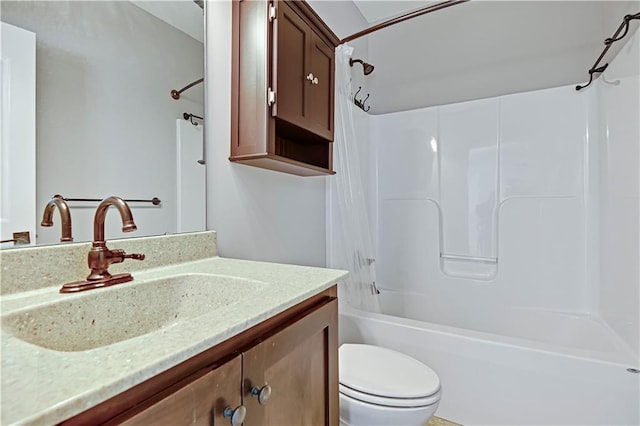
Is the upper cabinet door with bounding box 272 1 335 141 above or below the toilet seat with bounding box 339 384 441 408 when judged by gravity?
above

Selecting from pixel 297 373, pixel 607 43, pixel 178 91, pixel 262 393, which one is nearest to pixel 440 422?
pixel 297 373

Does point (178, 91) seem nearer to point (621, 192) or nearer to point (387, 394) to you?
point (387, 394)

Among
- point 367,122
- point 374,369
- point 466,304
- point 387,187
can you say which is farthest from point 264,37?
point 466,304

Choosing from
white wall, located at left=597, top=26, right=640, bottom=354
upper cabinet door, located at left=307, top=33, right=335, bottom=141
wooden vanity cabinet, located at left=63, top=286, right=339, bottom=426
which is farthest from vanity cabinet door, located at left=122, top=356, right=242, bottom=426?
white wall, located at left=597, top=26, right=640, bottom=354

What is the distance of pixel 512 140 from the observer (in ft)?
6.88

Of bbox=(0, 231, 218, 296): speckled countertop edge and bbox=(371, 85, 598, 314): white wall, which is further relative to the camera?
bbox=(371, 85, 598, 314): white wall

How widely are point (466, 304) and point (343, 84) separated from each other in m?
1.71

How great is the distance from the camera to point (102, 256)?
0.75 meters

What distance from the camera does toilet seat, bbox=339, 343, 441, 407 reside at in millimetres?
1018

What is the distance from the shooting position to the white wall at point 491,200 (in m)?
1.95

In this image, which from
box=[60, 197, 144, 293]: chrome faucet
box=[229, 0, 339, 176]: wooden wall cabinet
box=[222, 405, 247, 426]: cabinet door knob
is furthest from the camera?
box=[229, 0, 339, 176]: wooden wall cabinet

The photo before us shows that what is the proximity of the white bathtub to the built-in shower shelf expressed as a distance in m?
0.54

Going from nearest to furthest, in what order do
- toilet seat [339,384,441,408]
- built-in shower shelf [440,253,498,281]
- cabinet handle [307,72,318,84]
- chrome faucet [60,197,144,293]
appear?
chrome faucet [60,197,144,293] < toilet seat [339,384,441,408] < cabinet handle [307,72,318,84] < built-in shower shelf [440,253,498,281]

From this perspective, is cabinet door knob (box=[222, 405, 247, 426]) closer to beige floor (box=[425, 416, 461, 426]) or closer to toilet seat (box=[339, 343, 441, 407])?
toilet seat (box=[339, 343, 441, 407])
